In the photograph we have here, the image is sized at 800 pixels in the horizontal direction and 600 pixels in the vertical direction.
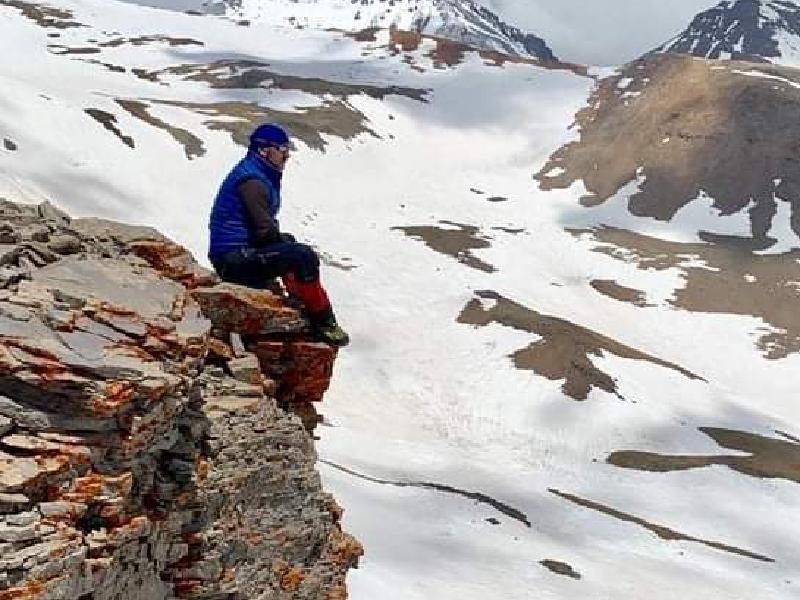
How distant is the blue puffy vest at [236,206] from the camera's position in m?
→ 12.9

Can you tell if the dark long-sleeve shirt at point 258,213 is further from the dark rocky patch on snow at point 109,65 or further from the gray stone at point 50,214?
the dark rocky patch on snow at point 109,65

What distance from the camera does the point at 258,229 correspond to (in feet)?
42.5

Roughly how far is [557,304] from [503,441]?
2730 centimetres

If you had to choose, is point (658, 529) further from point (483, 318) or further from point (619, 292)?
point (619, 292)

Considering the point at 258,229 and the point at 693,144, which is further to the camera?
the point at 693,144

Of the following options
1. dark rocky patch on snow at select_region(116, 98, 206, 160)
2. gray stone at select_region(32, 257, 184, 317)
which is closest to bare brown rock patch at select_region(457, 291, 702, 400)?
dark rocky patch on snow at select_region(116, 98, 206, 160)

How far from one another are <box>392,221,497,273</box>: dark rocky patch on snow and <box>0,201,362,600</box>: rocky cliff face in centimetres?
7041

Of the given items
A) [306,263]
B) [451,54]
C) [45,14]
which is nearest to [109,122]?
[306,263]

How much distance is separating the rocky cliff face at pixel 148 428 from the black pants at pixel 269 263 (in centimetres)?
29

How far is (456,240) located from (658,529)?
49935mm

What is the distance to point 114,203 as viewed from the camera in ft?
239

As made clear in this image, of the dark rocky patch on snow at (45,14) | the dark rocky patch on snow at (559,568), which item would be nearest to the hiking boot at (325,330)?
the dark rocky patch on snow at (559,568)

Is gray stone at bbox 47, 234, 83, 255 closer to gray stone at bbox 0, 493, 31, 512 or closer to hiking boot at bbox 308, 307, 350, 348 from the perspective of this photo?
hiking boot at bbox 308, 307, 350, 348

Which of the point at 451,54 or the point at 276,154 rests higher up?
the point at 451,54
